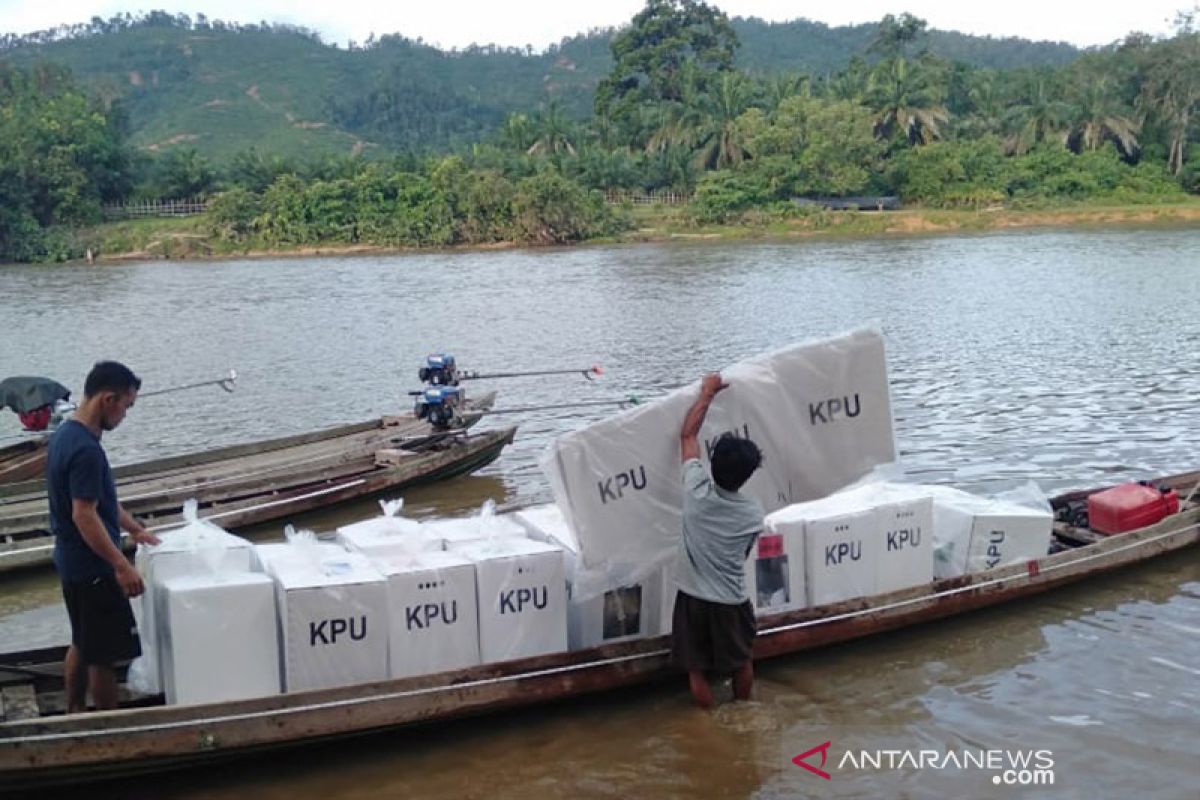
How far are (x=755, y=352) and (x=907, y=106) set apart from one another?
53977 millimetres

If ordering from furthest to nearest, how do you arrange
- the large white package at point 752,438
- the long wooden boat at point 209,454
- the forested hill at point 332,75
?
1. the forested hill at point 332,75
2. the long wooden boat at point 209,454
3. the large white package at point 752,438

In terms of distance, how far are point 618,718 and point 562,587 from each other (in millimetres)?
915

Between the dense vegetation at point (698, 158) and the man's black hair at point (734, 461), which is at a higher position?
the dense vegetation at point (698, 158)

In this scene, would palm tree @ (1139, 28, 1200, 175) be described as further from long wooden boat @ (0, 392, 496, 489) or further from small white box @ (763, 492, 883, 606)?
small white box @ (763, 492, 883, 606)

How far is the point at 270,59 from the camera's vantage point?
6275 inches

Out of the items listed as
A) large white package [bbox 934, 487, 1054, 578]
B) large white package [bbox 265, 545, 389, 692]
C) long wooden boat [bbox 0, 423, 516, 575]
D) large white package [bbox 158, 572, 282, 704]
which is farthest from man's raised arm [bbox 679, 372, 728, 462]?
long wooden boat [bbox 0, 423, 516, 575]

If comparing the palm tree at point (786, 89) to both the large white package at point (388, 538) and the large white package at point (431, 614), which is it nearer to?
the large white package at point (388, 538)

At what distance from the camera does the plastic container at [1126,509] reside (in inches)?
360

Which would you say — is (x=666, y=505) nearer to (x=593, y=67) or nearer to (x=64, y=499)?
(x=64, y=499)

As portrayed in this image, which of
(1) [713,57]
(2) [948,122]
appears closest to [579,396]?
(2) [948,122]

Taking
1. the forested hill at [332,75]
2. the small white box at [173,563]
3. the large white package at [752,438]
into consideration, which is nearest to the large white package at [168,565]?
the small white box at [173,563]

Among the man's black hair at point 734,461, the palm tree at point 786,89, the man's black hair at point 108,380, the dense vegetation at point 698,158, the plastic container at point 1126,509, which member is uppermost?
the palm tree at point 786,89

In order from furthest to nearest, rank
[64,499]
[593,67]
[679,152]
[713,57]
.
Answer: [593,67], [713,57], [679,152], [64,499]

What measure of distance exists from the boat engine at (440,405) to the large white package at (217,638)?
676 cm
